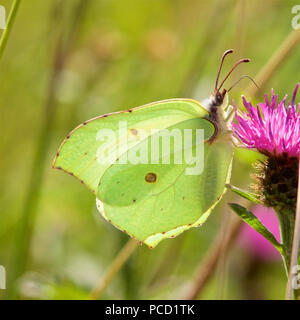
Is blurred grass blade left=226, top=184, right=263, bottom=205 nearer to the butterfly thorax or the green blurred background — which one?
the butterfly thorax

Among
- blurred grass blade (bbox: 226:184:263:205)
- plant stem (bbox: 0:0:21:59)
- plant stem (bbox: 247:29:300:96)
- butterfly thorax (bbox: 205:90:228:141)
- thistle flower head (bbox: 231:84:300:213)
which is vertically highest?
plant stem (bbox: 247:29:300:96)

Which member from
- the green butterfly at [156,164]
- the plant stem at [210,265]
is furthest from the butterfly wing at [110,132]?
the plant stem at [210,265]

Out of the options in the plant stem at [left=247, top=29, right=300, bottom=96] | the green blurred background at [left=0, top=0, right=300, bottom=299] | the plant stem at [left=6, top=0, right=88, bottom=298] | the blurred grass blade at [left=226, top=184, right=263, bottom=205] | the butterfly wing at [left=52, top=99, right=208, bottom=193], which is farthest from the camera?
the green blurred background at [left=0, top=0, right=300, bottom=299]

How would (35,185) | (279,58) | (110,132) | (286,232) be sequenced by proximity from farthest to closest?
(35,185) → (279,58) → (110,132) → (286,232)

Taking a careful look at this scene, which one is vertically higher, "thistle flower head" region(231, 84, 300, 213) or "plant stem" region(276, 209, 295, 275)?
"thistle flower head" region(231, 84, 300, 213)

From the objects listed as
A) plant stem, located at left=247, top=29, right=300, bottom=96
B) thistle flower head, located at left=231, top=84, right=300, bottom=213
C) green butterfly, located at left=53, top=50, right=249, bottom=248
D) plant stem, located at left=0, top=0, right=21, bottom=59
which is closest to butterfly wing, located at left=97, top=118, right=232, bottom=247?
green butterfly, located at left=53, top=50, right=249, bottom=248

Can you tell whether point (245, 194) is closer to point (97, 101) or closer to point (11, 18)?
point (11, 18)

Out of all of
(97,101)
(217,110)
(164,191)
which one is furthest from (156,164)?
(97,101)
